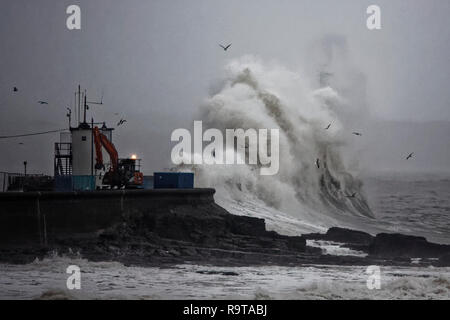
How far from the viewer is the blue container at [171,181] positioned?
32.2m

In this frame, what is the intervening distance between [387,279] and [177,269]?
5.02 m

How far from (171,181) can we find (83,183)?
3.27m

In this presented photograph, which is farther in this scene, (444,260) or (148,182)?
(148,182)

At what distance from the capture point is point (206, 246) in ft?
90.8

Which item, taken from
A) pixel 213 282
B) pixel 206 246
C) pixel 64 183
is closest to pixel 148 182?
pixel 64 183

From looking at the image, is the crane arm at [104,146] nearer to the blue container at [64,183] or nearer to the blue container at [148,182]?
the blue container at [148,182]

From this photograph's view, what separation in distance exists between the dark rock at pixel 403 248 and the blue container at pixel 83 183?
28.3 feet

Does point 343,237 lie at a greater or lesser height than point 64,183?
lesser

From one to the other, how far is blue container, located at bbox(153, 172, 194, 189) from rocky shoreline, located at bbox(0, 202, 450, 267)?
1465 mm

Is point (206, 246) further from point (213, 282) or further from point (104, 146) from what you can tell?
point (104, 146)

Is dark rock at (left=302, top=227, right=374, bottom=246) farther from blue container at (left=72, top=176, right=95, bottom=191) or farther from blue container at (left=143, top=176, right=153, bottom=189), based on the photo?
blue container at (left=72, top=176, right=95, bottom=191)

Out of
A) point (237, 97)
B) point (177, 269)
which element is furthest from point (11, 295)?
point (237, 97)

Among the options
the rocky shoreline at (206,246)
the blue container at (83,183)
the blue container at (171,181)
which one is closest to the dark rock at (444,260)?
the rocky shoreline at (206,246)
